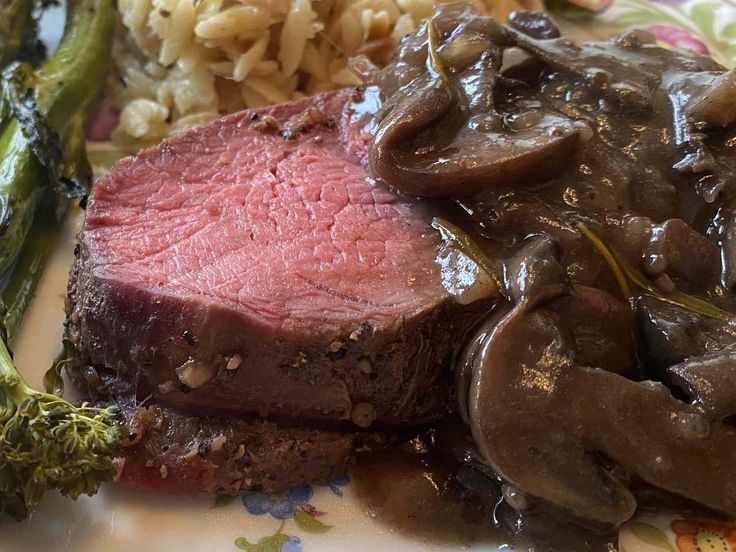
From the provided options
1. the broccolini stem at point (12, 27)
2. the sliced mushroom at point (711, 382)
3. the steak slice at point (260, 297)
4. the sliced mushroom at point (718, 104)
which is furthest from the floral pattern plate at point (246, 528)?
the broccolini stem at point (12, 27)

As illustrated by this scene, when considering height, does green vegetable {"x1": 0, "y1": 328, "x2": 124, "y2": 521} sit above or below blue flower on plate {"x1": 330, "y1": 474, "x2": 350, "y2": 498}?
above

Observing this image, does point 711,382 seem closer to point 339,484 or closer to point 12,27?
point 339,484

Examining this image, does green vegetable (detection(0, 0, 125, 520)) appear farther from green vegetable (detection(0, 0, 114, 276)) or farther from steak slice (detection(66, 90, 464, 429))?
steak slice (detection(66, 90, 464, 429))

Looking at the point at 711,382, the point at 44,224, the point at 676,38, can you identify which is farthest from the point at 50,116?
the point at 676,38

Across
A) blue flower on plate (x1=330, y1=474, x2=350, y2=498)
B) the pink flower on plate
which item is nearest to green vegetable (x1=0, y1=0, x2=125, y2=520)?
blue flower on plate (x1=330, y1=474, x2=350, y2=498)

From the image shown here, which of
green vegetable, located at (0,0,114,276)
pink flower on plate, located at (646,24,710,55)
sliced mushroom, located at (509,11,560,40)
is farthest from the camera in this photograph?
pink flower on plate, located at (646,24,710,55)

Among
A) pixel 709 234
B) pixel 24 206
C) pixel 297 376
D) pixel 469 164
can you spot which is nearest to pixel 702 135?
pixel 709 234
